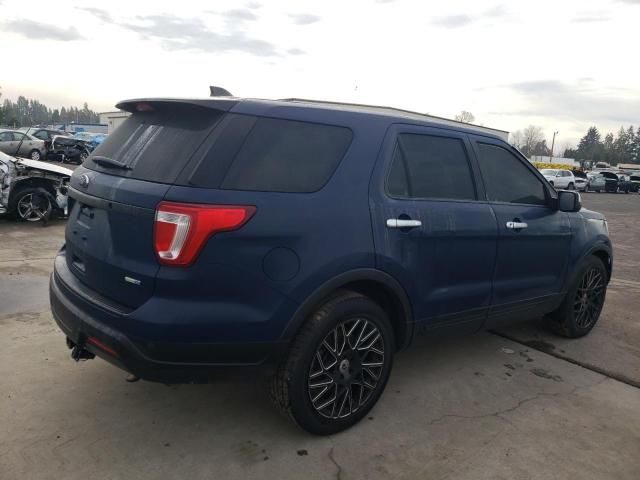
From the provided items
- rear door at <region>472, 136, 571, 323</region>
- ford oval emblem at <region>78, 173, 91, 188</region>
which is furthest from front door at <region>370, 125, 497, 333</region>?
ford oval emblem at <region>78, 173, 91, 188</region>

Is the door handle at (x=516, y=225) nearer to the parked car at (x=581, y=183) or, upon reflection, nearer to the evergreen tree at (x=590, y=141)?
the parked car at (x=581, y=183)

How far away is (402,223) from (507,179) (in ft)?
4.48

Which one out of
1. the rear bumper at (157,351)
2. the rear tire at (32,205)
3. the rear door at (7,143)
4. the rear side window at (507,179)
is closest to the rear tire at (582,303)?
the rear side window at (507,179)

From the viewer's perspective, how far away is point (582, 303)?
4.89 meters

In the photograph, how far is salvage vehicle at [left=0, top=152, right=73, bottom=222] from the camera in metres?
9.18

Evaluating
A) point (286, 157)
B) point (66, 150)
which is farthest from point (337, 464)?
point (66, 150)

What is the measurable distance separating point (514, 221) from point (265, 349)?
225 cm

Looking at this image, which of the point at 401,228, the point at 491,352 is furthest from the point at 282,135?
the point at 491,352

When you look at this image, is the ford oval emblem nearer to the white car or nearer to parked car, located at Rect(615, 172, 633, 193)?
the white car

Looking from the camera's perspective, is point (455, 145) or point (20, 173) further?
point (20, 173)

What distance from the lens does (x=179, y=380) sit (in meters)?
2.61

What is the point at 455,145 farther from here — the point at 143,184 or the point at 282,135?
the point at 143,184

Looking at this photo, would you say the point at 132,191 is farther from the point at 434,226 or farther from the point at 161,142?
the point at 434,226

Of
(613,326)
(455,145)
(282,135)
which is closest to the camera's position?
(282,135)
